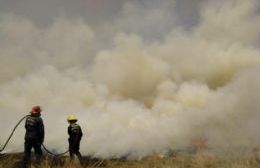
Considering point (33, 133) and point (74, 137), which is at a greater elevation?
point (74, 137)

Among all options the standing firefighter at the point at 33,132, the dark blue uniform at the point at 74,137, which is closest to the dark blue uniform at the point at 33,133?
the standing firefighter at the point at 33,132

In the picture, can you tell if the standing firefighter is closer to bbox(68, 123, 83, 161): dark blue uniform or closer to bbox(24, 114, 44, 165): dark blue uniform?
bbox(24, 114, 44, 165): dark blue uniform

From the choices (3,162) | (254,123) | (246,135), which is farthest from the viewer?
(254,123)

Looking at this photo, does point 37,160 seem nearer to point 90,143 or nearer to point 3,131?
point 90,143

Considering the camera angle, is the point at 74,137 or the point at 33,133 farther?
the point at 74,137

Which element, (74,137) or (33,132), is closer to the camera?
(33,132)

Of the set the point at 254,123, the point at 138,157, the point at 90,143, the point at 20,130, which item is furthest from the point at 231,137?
the point at 20,130

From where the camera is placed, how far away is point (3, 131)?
139 feet

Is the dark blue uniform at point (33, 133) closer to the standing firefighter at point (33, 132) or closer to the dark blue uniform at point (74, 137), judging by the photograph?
the standing firefighter at point (33, 132)

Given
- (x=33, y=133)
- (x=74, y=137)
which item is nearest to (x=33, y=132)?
(x=33, y=133)

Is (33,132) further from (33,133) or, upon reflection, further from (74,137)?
(74,137)

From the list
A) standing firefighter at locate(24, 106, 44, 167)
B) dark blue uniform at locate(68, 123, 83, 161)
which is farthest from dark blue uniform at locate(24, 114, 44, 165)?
dark blue uniform at locate(68, 123, 83, 161)

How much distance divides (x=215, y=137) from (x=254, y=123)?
399 centimetres

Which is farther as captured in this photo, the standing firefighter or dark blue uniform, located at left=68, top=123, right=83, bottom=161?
dark blue uniform, located at left=68, top=123, right=83, bottom=161
